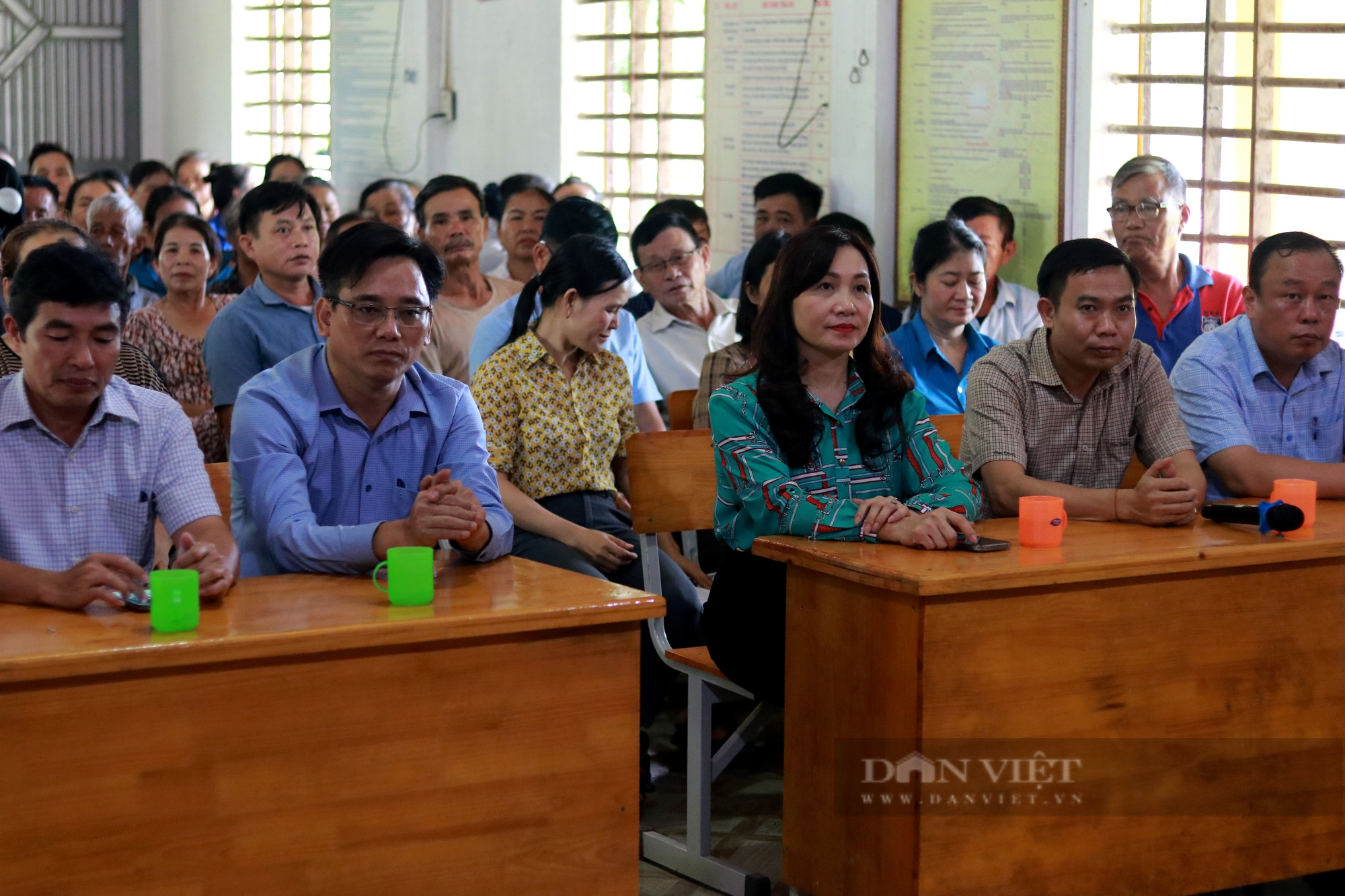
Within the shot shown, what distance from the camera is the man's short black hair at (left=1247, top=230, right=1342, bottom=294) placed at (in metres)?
3.24

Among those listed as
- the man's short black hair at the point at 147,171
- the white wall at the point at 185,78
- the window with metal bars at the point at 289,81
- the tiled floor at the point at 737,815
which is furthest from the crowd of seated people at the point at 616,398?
the white wall at the point at 185,78

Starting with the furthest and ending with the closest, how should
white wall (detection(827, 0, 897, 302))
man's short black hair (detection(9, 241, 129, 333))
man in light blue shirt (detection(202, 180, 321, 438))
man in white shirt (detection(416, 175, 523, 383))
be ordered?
white wall (detection(827, 0, 897, 302)) → man in white shirt (detection(416, 175, 523, 383)) → man in light blue shirt (detection(202, 180, 321, 438)) → man's short black hair (detection(9, 241, 129, 333))

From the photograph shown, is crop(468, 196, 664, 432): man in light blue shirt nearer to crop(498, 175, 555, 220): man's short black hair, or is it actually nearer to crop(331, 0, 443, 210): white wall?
crop(498, 175, 555, 220): man's short black hair

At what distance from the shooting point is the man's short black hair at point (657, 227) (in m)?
4.64

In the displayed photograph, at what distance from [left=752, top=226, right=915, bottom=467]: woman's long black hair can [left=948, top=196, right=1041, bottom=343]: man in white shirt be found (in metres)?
2.15

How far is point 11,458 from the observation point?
2.29 m

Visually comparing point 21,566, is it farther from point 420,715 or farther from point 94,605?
point 420,715

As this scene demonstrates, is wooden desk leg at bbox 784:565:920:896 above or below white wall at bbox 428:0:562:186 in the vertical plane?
below

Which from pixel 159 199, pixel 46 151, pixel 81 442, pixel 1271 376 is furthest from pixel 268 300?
pixel 46 151

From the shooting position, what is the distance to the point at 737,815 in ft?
10.5

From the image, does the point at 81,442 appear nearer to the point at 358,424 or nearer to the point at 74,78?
the point at 358,424

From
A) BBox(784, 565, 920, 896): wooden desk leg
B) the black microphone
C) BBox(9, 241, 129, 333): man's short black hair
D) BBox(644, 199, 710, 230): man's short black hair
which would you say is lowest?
BBox(784, 565, 920, 896): wooden desk leg

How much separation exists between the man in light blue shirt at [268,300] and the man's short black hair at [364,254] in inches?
48.9

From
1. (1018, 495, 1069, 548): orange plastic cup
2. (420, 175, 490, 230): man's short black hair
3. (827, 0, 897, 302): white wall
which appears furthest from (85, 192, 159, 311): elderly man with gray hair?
(1018, 495, 1069, 548): orange plastic cup
